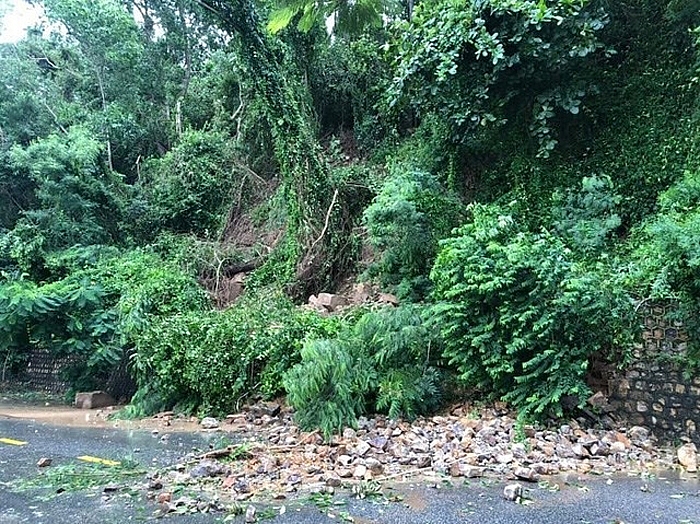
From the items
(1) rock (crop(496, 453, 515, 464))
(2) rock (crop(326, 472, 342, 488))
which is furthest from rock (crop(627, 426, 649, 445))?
(2) rock (crop(326, 472, 342, 488))

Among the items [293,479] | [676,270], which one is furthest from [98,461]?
[676,270]

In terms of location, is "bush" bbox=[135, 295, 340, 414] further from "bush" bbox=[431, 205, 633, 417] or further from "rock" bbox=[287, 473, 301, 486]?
"rock" bbox=[287, 473, 301, 486]

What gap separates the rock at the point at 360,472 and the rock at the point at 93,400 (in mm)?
6695

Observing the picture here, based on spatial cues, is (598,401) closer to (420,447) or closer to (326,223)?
(420,447)

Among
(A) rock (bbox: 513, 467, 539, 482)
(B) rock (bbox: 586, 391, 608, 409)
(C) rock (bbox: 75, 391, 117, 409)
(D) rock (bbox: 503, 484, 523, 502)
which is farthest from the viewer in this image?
(C) rock (bbox: 75, 391, 117, 409)

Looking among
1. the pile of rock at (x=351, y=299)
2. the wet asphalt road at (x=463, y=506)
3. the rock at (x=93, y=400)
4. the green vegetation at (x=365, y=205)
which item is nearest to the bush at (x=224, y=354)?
the green vegetation at (x=365, y=205)

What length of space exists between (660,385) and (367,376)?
297 cm

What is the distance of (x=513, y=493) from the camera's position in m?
3.60

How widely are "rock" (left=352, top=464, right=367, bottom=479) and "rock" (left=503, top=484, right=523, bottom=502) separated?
1.05 m

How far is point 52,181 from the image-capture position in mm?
12016

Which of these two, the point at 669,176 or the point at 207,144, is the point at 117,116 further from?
the point at 669,176

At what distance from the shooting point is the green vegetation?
5.67 m

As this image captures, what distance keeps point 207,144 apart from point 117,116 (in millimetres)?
3482

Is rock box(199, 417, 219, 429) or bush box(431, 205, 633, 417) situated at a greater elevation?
bush box(431, 205, 633, 417)
